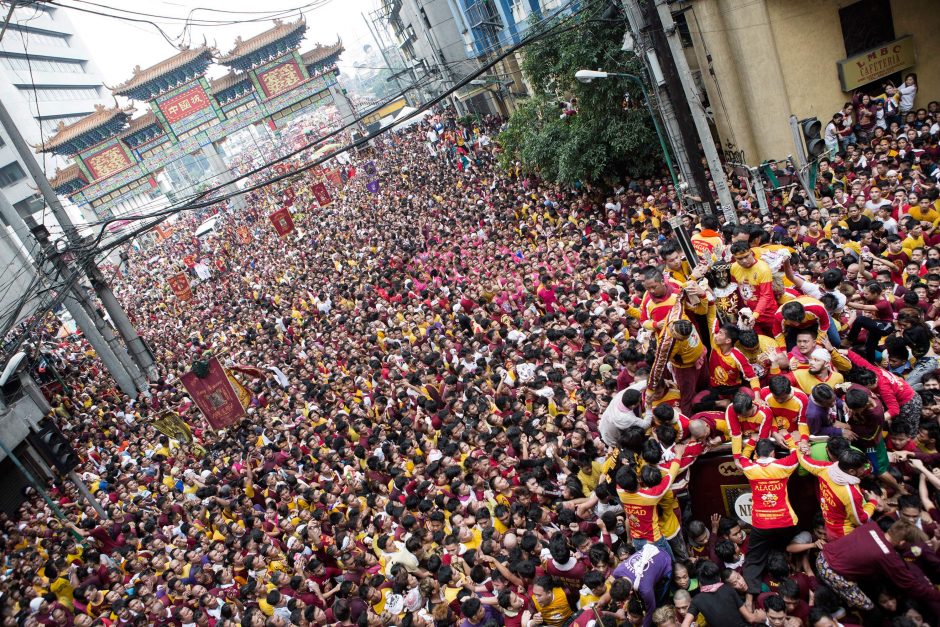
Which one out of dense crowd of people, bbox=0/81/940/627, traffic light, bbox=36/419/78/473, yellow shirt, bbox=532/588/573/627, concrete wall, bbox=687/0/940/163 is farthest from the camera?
concrete wall, bbox=687/0/940/163

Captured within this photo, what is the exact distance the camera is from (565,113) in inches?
634

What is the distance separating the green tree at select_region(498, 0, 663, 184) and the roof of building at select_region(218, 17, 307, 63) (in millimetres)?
34276

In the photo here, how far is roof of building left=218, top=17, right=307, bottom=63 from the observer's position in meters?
43.7

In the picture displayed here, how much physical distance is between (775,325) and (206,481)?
29.3 feet

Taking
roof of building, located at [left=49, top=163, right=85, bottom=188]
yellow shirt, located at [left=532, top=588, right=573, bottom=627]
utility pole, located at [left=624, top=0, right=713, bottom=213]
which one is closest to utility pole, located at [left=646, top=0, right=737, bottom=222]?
utility pole, located at [left=624, top=0, right=713, bottom=213]

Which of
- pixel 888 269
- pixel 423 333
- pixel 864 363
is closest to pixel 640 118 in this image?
pixel 423 333

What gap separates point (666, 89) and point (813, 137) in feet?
7.86

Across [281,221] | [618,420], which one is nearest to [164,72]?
[281,221]

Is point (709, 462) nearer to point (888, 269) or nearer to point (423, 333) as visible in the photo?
point (888, 269)

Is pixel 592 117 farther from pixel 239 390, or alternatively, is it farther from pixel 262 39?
pixel 262 39

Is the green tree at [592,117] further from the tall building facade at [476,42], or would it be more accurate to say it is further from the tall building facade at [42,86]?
the tall building facade at [42,86]

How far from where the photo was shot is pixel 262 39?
44.1m

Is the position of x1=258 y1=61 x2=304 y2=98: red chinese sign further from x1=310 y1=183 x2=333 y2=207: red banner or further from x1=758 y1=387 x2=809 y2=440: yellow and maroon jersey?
x1=758 y1=387 x2=809 y2=440: yellow and maroon jersey

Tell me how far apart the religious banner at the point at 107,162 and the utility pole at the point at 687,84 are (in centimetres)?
4411
